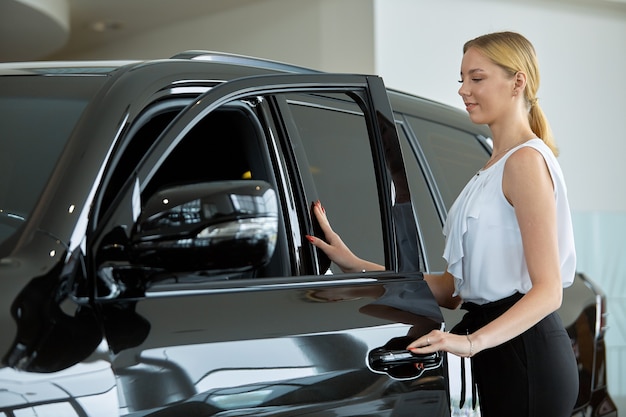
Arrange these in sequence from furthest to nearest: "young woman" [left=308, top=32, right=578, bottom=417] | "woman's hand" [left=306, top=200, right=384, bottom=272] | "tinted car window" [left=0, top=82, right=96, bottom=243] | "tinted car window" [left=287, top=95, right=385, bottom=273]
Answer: "tinted car window" [left=287, top=95, right=385, bottom=273] → "woman's hand" [left=306, top=200, right=384, bottom=272] → "young woman" [left=308, top=32, right=578, bottom=417] → "tinted car window" [left=0, top=82, right=96, bottom=243]

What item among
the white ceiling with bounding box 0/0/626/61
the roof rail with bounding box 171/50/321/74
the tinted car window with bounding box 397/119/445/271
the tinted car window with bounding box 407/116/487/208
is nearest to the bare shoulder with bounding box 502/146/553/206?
the roof rail with bounding box 171/50/321/74

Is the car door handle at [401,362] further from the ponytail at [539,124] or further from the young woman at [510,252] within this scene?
the ponytail at [539,124]

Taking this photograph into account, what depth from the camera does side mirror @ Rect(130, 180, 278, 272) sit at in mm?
1348

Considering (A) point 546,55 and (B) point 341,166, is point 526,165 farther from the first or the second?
(A) point 546,55

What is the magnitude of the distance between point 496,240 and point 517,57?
0.39m

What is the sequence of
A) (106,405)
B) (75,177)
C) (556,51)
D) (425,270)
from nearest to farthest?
(106,405) < (75,177) < (425,270) < (556,51)

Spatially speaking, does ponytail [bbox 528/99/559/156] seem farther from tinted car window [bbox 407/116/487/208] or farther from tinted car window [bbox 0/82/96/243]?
tinted car window [bbox 0/82/96/243]

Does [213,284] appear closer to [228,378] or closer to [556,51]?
[228,378]

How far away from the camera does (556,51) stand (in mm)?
8078

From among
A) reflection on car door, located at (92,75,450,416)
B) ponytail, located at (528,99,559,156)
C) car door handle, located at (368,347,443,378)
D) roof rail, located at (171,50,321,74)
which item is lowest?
car door handle, located at (368,347,443,378)

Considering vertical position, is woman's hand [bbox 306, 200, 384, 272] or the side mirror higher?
the side mirror

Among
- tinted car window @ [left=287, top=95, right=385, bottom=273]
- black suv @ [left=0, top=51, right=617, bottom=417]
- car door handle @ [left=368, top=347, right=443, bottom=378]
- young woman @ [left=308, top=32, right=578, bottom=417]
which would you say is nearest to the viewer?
black suv @ [left=0, top=51, right=617, bottom=417]

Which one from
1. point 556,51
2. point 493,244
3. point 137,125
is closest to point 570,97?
point 556,51

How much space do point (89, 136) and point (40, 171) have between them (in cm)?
11
